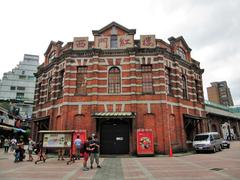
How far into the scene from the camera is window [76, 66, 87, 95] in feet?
65.5

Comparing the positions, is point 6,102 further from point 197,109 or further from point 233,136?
point 233,136

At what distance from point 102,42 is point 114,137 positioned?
985 centimetres

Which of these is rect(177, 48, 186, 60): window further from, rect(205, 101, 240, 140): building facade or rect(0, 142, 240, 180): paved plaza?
rect(0, 142, 240, 180): paved plaza

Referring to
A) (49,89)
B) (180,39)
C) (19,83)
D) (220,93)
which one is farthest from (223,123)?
(19,83)

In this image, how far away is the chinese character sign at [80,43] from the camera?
20.7 metres

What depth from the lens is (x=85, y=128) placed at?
18562 millimetres

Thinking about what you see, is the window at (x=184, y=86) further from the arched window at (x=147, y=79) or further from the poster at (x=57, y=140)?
the poster at (x=57, y=140)

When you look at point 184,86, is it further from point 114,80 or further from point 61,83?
point 61,83

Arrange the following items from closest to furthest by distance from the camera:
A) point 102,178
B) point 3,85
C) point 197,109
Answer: point 102,178, point 197,109, point 3,85

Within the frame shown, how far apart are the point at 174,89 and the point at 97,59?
8717mm

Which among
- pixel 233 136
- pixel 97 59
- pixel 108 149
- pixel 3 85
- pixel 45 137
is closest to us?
pixel 45 137

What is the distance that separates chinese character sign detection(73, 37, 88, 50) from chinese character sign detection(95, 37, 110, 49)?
1183 mm

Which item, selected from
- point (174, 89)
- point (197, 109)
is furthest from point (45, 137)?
point (197, 109)

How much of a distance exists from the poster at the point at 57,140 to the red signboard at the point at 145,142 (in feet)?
19.8
